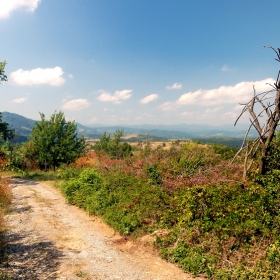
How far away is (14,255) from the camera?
6082mm

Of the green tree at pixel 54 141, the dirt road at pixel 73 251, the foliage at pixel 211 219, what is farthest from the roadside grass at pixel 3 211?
the green tree at pixel 54 141

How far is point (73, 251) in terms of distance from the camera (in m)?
6.61

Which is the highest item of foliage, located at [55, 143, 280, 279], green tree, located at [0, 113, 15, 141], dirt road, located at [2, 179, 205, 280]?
green tree, located at [0, 113, 15, 141]

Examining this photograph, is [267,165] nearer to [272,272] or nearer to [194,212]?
[194,212]

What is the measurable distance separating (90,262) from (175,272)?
2318mm

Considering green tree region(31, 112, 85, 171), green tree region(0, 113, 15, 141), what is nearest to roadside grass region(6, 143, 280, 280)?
green tree region(0, 113, 15, 141)

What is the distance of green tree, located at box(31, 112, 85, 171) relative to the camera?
25031 mm

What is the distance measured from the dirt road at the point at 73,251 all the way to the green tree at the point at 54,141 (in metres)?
15.6

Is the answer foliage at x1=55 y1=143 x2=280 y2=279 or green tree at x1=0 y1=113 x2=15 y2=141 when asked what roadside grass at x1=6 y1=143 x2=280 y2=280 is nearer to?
foliage at x1=55 y1=143 x2=280 y2=279

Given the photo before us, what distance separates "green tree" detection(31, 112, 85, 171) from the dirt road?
51.1ft

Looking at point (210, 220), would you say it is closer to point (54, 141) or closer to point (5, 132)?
point (5, 132)

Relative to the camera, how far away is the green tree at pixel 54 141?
82.1ft

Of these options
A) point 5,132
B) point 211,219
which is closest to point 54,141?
point 5,132

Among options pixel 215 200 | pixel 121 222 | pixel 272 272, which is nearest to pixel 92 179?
pixel 121 222
